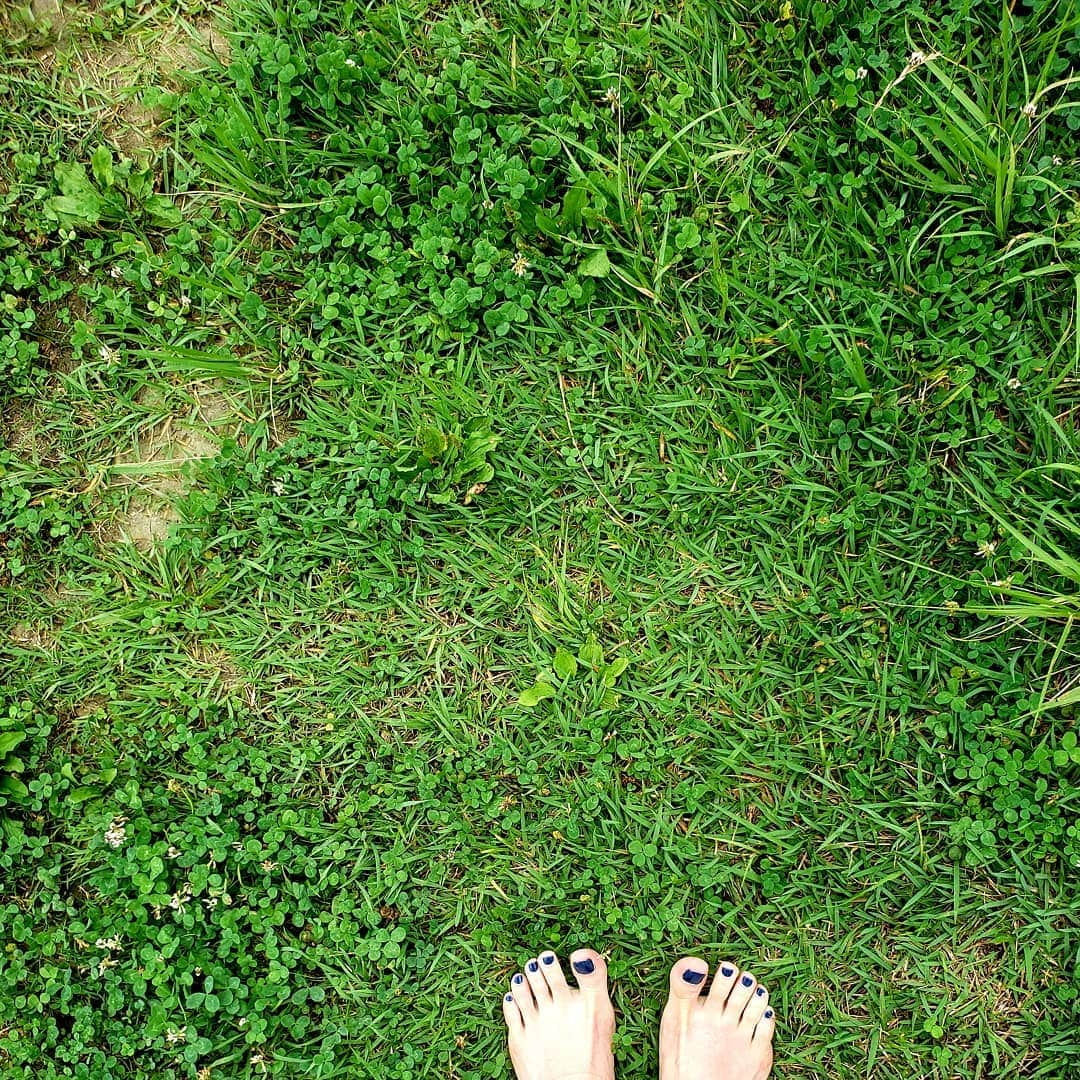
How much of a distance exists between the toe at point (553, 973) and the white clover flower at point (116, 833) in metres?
1.43

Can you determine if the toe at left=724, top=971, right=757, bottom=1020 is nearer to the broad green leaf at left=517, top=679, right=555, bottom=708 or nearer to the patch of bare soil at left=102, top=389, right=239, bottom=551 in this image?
the broad green leaf at left=517, top=679, right=555, bottom=708

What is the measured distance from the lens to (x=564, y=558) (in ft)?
9.35

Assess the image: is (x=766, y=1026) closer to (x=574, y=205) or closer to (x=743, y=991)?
(x=743, y=991)

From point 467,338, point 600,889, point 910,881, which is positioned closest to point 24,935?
point 600,889

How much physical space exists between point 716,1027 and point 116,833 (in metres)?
2.07

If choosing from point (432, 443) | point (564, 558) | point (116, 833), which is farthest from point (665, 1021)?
point (432, 443)

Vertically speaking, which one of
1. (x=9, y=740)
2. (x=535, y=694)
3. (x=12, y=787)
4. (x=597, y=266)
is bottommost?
(x=535, y=694)

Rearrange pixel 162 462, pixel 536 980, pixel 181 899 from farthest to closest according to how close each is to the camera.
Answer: pixel 162 462
pixel 536 980
pixel 181 899

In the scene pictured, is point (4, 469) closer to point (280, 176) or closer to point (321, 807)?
point (280, 176)

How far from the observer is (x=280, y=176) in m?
2.91

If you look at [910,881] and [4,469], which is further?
[4,469]

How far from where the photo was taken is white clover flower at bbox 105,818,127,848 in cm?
271

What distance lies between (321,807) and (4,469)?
1.65 m

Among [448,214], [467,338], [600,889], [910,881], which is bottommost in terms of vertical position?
[910,881]
